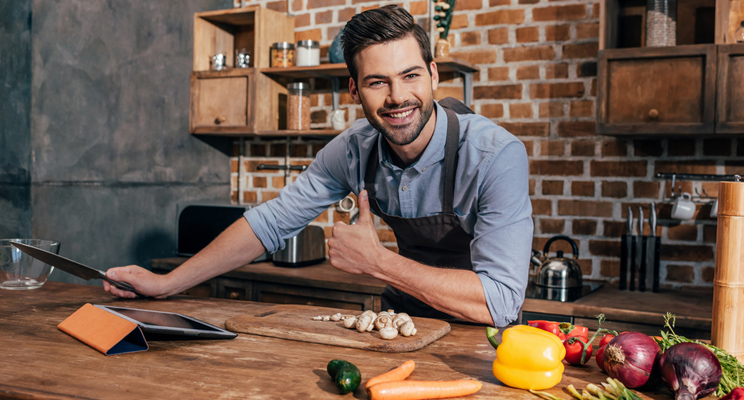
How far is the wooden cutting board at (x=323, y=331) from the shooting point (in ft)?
4.01

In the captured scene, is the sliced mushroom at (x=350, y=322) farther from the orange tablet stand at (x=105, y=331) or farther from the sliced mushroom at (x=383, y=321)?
the orange tablet stand at (x=105, y=331)

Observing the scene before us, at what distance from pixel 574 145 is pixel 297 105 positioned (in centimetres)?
137

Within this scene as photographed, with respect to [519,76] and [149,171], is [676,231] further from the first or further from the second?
[149,171]

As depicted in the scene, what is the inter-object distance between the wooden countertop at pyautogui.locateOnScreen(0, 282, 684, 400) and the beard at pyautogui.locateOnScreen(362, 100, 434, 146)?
50cm

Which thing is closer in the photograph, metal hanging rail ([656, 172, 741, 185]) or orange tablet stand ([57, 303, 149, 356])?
orange tablet stand ([57, 303, 149, 356])

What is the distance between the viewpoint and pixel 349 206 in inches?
132

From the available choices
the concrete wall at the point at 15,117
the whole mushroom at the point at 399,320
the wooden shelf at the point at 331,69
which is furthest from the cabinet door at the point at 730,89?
the concrete wall at the point at 15,117

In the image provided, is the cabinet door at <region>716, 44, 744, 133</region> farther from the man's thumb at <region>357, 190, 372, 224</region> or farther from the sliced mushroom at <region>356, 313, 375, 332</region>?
the sliced mushroom at <region>356, 313, 375, 332</region>

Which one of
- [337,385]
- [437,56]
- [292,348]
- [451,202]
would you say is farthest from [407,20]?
[437,56]

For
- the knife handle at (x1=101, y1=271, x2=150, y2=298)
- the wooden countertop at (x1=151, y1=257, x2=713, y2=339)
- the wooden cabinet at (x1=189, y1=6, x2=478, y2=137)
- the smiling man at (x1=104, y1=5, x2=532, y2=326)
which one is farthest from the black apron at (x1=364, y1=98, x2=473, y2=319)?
the wooden cabinet at (x1=189, y1=6, x2=478, y2=137)

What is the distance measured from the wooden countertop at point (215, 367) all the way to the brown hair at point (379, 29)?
2.40 feet

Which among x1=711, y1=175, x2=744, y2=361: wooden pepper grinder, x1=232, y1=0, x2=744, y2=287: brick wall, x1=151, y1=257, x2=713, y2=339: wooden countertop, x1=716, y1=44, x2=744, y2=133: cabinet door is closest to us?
x1=711, y1=175, x2=744, y2=361: wooden pepper grinder

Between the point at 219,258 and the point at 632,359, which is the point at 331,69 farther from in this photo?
the point at 632,359

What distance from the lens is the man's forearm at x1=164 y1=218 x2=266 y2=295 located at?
173 centimetres
